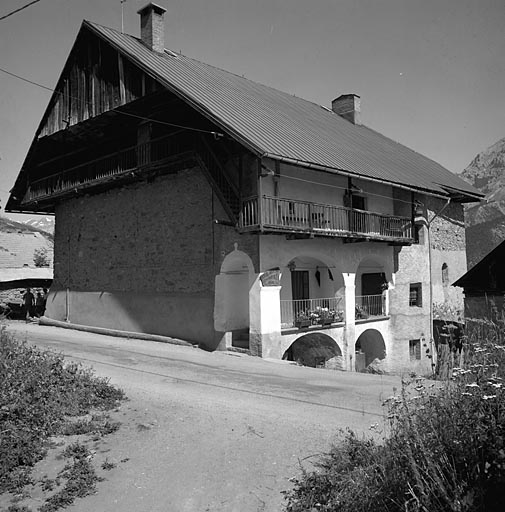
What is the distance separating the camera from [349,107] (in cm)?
2877

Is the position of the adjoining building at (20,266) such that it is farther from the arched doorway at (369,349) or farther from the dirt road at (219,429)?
the arched doorway at (369,349)

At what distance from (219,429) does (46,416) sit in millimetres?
2518

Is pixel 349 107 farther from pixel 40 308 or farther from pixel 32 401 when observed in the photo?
pixel 32 401

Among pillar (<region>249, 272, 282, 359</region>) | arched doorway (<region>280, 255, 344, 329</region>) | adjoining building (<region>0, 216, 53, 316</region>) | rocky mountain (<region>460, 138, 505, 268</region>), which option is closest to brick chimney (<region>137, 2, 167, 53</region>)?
arched doorway (<region>280, 255, 344, 329</region>)

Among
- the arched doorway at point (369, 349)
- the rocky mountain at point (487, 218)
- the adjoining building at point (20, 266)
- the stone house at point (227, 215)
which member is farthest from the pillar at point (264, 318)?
the rocky mountain at point (487, 218)

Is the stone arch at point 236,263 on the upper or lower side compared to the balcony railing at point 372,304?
upper

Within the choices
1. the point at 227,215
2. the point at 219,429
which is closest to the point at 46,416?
the point at 219,429

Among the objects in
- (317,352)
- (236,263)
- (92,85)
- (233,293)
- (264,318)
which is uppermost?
(92,85)

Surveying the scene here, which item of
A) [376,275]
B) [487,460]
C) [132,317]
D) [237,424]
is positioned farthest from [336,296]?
[487,460]

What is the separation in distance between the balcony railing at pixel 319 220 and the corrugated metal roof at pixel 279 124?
1419 mm

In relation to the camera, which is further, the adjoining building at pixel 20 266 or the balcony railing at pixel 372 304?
the adjoining building at pixel 20 266

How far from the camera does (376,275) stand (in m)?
21.8

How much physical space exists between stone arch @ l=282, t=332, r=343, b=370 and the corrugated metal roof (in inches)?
241

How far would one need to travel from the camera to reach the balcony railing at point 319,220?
1478 centimetres
